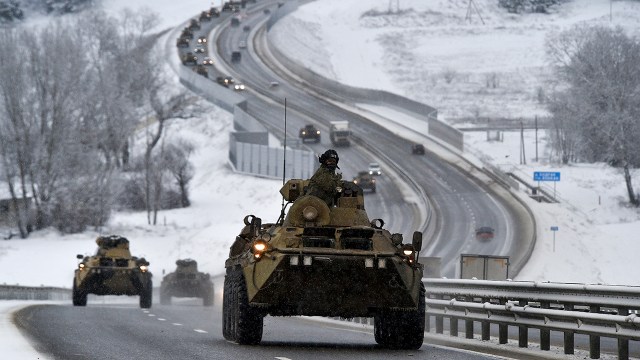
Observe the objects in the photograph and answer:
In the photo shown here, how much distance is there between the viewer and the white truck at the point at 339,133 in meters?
103

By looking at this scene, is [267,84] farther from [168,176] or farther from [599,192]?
[599,192]

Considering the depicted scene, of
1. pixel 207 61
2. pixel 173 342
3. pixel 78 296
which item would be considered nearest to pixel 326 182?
pixel 173 342

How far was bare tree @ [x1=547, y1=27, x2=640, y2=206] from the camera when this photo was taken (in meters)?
89.0

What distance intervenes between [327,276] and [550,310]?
122 inches

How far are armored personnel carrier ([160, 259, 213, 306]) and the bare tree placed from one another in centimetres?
4770

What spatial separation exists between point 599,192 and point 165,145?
1352 inches

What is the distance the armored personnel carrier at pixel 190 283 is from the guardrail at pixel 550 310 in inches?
896

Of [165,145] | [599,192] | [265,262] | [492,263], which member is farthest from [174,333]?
[165,145]

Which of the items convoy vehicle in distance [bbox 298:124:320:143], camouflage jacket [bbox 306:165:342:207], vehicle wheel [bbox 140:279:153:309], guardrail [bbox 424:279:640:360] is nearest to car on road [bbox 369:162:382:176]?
convoy vehicle in distance [bbox 298:124:320:143]

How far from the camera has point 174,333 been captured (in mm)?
21203

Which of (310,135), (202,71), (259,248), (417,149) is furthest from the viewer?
(202,71)

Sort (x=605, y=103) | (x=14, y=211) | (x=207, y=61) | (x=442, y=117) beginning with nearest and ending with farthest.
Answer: (x=14, y=211) → (x=605, y=103) → (x=442, y=117) → (x=207, y=61)

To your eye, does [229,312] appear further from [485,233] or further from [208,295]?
[485,233]

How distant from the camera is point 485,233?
78.0 m
